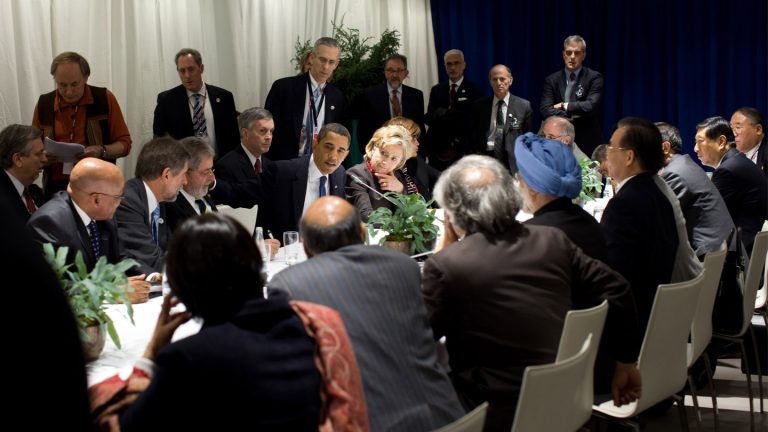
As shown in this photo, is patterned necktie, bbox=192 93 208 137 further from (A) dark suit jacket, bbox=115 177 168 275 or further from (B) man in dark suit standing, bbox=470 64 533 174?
(B) man in dark suit standing, bbox=470 64 533 174

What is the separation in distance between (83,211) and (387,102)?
4.66 m

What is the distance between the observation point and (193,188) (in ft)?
14.9

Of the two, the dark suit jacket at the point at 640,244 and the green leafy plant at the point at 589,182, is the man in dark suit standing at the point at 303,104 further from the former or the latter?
the dark suit jacket at the point at 640,244

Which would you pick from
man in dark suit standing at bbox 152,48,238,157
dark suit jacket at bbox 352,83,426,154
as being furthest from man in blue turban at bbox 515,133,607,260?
dark suit jacket at bbox 352,83,426,154

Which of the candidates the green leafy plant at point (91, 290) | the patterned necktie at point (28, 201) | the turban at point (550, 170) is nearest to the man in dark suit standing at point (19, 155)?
the patterned necktie at point (28, 201)

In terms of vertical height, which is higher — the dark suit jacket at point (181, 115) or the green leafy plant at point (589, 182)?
the dark suit jacket at point (181, 115)

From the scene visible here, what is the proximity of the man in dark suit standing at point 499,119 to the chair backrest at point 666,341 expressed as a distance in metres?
5.29

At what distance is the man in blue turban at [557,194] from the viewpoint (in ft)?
10.3

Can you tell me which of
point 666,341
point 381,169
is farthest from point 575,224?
point 381,169

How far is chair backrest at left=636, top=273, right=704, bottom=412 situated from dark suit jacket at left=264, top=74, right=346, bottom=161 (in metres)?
4.09

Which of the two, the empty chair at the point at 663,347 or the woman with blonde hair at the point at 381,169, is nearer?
the empty chair at the point at 663,347

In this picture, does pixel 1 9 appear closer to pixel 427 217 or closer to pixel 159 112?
pixel 159 112

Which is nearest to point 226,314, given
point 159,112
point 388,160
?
point 388,160

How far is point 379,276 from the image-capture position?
2.34 meters
